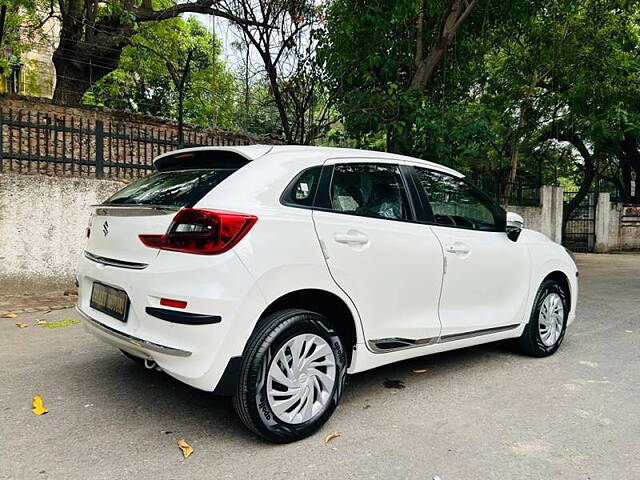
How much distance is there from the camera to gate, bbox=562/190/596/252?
18594 mm

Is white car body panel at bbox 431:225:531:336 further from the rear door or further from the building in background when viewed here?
the building in background

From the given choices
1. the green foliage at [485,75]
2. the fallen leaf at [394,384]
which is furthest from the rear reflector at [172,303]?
the green foliage at [485,75]

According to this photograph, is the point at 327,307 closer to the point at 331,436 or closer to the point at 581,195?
the point at 331,436

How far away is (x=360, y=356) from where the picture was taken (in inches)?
125

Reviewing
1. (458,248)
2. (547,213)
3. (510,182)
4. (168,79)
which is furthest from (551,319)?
(168,79)

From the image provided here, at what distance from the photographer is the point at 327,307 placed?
122 inches

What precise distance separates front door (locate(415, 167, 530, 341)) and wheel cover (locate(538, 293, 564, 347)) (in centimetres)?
34

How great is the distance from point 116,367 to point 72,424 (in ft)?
3.28

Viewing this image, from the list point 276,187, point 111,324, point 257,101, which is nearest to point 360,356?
point 276,187

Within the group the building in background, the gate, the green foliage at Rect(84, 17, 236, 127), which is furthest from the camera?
the gate

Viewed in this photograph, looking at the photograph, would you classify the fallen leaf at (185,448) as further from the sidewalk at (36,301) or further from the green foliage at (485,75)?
the green foliage at (485,75)

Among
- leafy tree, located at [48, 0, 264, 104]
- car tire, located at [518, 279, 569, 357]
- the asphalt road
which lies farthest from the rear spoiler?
leafy tree, located at [48, 0, 264, 104]

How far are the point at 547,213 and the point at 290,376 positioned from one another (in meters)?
12.7

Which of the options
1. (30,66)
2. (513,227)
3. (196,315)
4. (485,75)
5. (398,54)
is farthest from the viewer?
(30,66)
